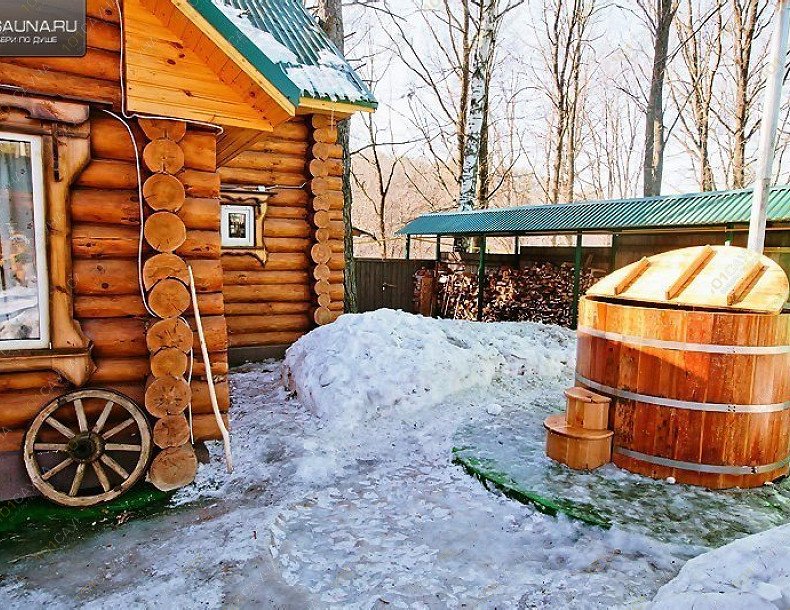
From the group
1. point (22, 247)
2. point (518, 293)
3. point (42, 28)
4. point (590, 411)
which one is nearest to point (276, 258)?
point (22, 247)

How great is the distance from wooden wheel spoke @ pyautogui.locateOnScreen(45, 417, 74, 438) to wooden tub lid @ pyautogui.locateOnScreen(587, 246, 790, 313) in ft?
15.7

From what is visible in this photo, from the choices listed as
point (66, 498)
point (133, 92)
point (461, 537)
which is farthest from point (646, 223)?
point (66, 498)

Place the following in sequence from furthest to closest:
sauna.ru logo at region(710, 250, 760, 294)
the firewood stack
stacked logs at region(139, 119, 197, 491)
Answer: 1. the firewood stack
2. sauna.ru logo at region(710, 250, 760, 294)
3. stacked logs at region(139, 119, 197, 491)

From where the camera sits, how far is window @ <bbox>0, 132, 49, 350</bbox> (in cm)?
373

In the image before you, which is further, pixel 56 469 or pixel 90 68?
pixel 90 68

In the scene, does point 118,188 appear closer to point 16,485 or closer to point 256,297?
point 16,485

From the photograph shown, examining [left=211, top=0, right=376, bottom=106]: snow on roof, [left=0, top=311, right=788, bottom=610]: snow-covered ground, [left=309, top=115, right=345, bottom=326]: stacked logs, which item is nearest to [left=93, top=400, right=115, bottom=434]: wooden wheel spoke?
[left=0, top=311, right=788, bottom=610]: snow-covered ground

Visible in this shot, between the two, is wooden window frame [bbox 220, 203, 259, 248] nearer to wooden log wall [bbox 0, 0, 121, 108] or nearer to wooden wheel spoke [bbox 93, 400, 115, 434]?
wooden log wall [bbox 0, 0, 121, 108]

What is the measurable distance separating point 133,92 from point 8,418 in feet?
8.71

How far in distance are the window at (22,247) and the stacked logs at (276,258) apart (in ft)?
14.2

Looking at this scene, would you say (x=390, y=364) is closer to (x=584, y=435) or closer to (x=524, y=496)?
(x=584, y=435)

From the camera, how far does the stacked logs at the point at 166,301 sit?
4.16 meters

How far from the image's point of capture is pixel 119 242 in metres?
4.18

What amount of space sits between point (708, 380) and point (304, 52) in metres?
7.84
